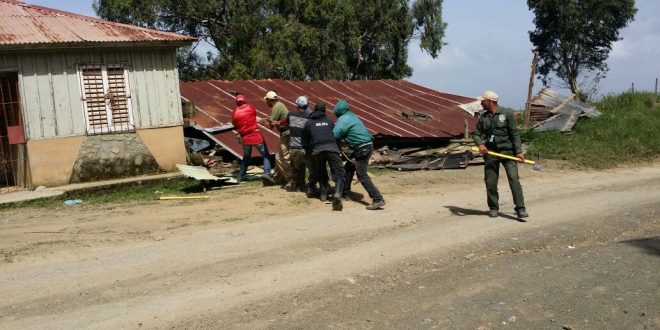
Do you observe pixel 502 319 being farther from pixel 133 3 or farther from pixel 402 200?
pixel 133 3

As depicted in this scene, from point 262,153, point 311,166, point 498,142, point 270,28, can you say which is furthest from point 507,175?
point 270,28

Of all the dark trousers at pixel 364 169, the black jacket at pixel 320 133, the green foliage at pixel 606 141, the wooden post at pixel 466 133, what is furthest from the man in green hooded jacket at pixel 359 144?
the wooden post at pixel 466 133

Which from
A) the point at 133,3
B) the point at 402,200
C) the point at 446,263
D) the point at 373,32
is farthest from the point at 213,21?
the point at 446,263

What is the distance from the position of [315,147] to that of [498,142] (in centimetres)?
282

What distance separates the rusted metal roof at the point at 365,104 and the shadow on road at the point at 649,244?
818cm

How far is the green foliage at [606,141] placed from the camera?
15609mm

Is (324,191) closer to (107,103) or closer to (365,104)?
(107,103)

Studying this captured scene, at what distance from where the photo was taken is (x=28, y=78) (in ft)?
36.7

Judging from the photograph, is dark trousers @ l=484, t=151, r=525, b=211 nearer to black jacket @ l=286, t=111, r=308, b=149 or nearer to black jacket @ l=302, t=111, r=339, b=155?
black jacket @ l=302, t=111, r=339, b=155

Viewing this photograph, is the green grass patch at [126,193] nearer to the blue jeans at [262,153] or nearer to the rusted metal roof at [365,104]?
the blue jeans at [262,153]

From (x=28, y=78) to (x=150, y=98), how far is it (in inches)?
90.9

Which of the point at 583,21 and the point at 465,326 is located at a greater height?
the point at 583,21

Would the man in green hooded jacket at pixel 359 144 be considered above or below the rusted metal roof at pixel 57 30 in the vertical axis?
below

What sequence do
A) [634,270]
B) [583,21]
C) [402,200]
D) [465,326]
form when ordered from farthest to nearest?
[583,21], [402,200], [634,270], [465,326]
